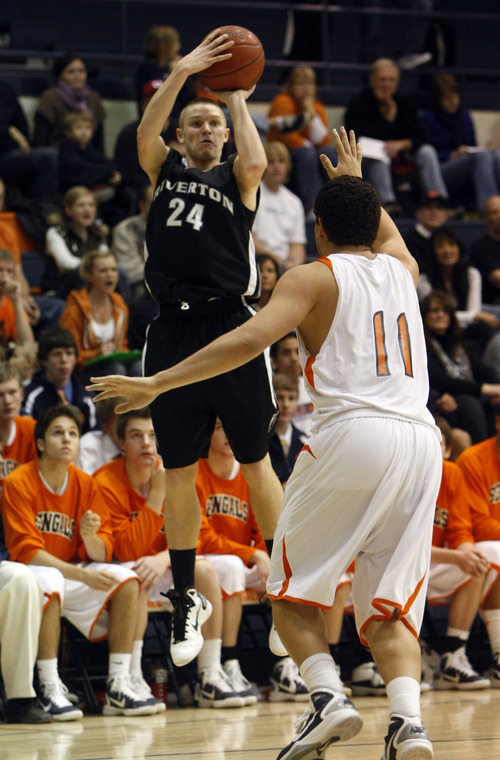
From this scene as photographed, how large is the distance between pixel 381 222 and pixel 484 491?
340cm

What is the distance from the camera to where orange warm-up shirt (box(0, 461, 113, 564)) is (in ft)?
21.1

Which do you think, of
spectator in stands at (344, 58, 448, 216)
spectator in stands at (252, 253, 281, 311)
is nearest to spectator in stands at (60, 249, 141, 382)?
spectator in stands at (252, 253, 281, 311)

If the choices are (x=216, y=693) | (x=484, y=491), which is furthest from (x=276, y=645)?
(x=484, y=491)

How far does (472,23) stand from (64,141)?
670 cm

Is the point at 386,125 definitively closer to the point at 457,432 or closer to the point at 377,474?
the point at 457,432

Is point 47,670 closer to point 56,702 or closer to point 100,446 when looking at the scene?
A: point 56,702

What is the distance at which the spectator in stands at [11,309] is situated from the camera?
8211mm

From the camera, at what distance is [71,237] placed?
9367 mm

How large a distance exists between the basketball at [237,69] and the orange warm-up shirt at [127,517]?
2.80 metres

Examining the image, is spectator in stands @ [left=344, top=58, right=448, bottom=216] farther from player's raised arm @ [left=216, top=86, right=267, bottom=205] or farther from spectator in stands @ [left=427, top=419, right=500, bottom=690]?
player's raised arm @ [left=216, top=86, right=267, bottom=205]

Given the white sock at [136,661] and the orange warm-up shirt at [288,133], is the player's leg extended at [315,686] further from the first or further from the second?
the orange warm-up shirt at [288,133]

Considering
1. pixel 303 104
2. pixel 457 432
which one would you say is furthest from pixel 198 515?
pixel 303 104

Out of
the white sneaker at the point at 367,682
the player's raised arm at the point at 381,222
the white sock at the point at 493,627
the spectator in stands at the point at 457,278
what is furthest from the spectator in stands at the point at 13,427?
the spectator in stands at the point at 457,278

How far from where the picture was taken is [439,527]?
7.52 metres
